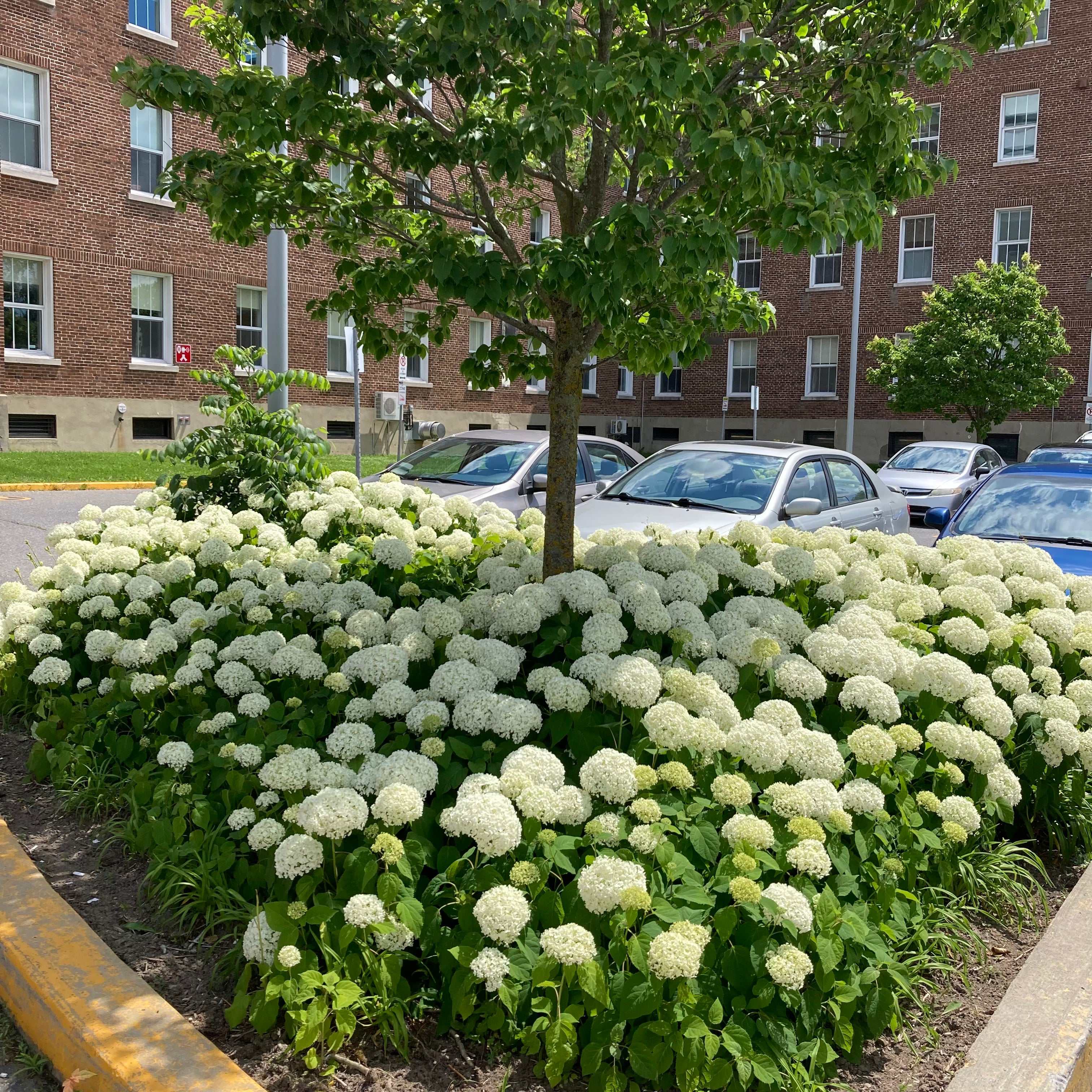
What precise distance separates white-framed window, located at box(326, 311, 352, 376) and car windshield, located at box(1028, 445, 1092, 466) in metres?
17.2

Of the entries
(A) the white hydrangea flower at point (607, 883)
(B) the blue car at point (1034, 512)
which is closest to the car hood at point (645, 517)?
(B) the blue car at point (1034, 512)

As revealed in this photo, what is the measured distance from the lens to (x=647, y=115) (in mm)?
4004

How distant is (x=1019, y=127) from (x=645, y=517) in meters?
28.5

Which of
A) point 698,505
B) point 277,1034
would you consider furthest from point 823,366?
point 277,1034

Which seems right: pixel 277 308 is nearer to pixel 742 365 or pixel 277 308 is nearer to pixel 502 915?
pixel 502 915

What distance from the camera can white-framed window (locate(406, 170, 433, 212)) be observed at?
17.6 feet

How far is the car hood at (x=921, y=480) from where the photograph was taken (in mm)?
18203

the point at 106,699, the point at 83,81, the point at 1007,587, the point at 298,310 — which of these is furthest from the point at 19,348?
the point at 1007,587

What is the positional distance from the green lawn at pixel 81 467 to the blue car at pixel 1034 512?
9.73m

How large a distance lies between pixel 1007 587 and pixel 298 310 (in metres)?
23.4

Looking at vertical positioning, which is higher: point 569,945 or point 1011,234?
point 1011,234

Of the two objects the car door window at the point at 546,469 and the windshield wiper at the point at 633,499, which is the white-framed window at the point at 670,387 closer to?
the car door window at the point at 546,469

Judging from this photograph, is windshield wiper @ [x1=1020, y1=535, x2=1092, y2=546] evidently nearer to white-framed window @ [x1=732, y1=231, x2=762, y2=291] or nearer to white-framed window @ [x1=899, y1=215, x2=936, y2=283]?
white-framed window @ [x1=899, y1=215, x2=936, y2=283]

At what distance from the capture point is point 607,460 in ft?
37.4
